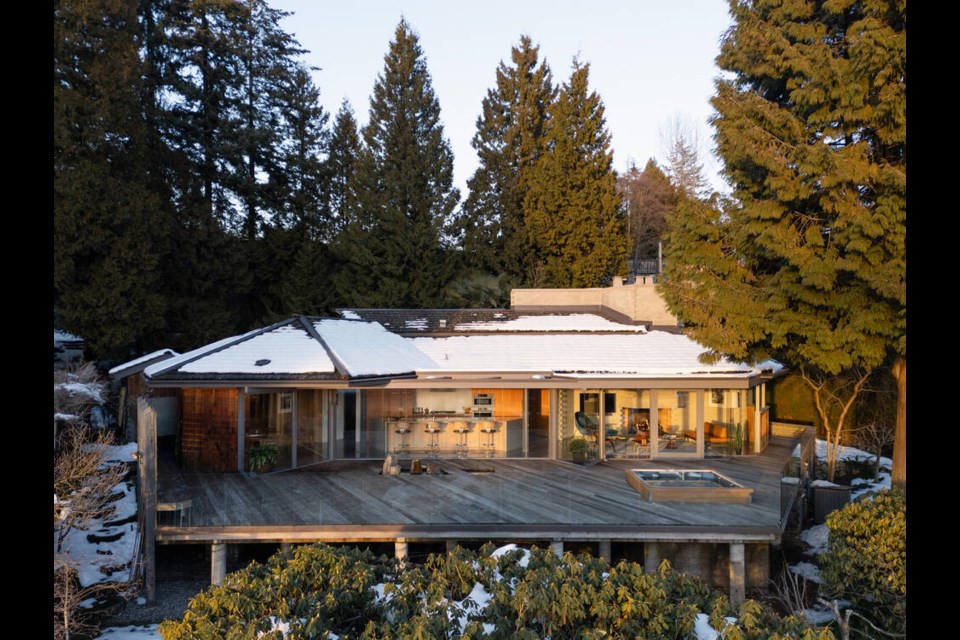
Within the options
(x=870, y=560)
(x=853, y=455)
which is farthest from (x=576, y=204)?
(x=870, y=560)

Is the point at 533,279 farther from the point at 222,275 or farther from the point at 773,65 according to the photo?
the point at 773,65

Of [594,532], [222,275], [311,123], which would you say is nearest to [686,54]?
[594,532]

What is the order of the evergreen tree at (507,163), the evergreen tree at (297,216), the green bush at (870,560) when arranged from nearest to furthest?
the green bush at (870,560), the evergreen tree at (297,216), the evergreen tree at (507,163)

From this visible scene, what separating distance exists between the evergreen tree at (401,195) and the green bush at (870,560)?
18.2m

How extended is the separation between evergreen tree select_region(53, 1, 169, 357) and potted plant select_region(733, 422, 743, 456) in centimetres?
1734

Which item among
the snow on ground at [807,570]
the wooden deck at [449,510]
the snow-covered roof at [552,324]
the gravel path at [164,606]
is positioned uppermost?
the snow-covered roof at [552,324]

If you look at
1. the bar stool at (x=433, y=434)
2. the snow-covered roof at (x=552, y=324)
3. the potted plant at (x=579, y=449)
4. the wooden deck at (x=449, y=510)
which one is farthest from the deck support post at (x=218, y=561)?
the snow-covered roof at (x=552, y=324)

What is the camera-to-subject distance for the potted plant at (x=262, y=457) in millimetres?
11406

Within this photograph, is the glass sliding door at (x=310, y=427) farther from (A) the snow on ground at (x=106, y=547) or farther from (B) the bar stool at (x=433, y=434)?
(A) the snow on ground at (x=106, y=547)

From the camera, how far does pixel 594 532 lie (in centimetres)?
855

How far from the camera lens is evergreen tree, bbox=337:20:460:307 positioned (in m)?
24.0

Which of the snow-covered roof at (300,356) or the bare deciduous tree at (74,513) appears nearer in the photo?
the bare deciduous tree at (74,513)

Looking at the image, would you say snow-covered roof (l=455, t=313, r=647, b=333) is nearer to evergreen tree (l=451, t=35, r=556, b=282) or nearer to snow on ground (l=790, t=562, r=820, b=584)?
snow on ground (l=790, t=562, r=820, b=584)
